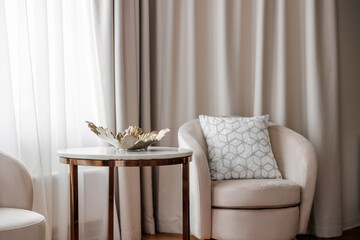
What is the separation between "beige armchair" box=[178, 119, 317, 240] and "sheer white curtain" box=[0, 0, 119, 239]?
0.69 m

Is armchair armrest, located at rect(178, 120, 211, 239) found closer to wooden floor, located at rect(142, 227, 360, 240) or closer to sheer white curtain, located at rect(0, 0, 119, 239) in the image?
wooden floor, located at rect(142, 227, 360, 240)

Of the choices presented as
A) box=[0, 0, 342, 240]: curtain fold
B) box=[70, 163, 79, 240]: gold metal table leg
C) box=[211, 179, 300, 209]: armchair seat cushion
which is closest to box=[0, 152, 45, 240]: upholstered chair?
box=[70, 163, 79, 240]: gold metal table leg

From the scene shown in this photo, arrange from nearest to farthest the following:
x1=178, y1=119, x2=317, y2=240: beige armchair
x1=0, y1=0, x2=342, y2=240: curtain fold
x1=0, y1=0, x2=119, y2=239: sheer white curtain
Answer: x1=0, y1=0, x2=119, y2=239: sheer white curtain < x1=178, y1=119, x2=317, y2=240: beige armchair < x1=0, y1=0, x2=342, y2=240: curtain fold

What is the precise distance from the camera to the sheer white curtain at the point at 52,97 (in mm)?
2596

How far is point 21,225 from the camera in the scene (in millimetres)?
1759

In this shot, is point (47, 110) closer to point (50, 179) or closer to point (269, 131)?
point (50, 179)

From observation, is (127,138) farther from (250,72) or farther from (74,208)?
(250,72)

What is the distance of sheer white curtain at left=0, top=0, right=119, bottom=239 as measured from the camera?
260cm

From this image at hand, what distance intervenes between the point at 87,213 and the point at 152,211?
0.54m

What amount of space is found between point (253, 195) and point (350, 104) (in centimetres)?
161

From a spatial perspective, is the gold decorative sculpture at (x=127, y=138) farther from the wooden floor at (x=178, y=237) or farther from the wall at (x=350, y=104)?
the wall at (x=350, y=104)

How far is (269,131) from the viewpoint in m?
3.30

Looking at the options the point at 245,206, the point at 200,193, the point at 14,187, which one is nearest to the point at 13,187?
the point at 14,187

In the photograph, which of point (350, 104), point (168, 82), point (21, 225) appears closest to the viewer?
point (21, 225)
